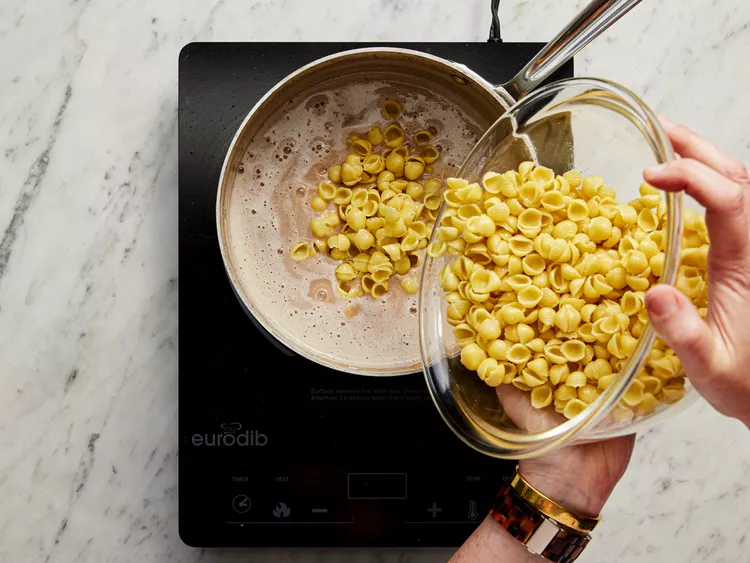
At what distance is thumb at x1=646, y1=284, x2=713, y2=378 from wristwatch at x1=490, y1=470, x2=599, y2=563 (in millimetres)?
294

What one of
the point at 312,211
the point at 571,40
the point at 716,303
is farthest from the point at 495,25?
the point at 716,303

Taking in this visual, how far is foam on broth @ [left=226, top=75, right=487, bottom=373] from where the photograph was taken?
2.66ft

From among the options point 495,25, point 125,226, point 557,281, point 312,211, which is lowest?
point 125,226

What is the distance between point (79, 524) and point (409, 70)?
76cm

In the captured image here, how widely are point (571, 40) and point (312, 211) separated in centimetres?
35

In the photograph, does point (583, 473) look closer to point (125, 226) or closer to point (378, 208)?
point (378, 208)

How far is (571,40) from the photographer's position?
26.9 inches

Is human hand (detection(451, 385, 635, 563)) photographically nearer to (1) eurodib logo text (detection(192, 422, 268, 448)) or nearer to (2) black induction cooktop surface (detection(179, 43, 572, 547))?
(2) black induction cooktop surface (detection(179, 43, 572, 547))

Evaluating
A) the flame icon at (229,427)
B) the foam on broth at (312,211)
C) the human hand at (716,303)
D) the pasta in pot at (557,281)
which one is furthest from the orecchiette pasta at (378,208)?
the human hand at (716,303)

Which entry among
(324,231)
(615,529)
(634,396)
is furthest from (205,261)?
(615,529)

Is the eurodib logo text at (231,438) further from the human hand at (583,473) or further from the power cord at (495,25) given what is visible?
the power cord at (495,25)

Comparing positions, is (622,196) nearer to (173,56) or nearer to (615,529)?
(615,529)

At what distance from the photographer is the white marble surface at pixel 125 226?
0.93 m

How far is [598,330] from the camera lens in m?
0.59
